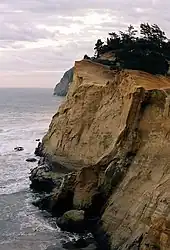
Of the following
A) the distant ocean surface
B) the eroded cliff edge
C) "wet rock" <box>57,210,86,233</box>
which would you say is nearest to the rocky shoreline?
Answer: "wet rock" <box>57,210,86,233</box>

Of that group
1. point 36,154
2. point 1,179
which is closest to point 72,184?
point 1,179

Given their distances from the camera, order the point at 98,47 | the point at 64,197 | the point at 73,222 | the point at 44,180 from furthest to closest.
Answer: the point at 98,47 → the point at 44,180 → the point at 64,197 → the point at 73,222

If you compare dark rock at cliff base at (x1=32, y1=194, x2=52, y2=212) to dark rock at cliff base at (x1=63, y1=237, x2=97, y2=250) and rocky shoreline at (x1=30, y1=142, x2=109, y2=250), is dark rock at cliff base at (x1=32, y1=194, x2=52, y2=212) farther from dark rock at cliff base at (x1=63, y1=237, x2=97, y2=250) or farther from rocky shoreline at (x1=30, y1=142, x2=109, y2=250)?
dark rock at cliff base at (x1=63, y1=237, x2=97, y2=250)

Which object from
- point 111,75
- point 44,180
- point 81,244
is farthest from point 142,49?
point 81,244

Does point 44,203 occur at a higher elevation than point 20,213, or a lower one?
higher

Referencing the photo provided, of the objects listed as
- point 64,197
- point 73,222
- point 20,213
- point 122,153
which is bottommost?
point 20,213

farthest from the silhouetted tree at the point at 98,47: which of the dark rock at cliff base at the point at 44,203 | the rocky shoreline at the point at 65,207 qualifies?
the dark rock at cliff base at the point at 44,203

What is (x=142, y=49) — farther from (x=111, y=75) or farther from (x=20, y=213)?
(x=20, y=213)

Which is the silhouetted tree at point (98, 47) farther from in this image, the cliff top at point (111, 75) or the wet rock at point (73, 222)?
the wet rock at point (73, 222)
